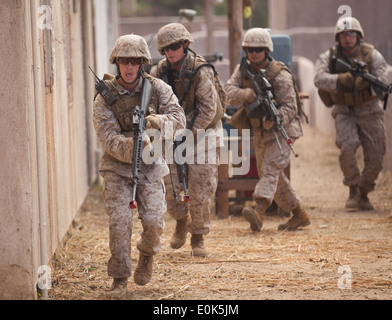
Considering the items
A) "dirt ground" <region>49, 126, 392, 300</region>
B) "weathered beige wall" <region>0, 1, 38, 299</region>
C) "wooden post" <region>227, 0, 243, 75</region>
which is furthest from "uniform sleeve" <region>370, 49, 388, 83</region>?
"weathered beige wall" <region>0, 1, 38, 299</region>

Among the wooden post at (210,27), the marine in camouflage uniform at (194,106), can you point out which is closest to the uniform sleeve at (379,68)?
the marine in camouflage uniform at (194,106)

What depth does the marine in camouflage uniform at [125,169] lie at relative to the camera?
18.0ft

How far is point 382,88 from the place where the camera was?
8617 millimetres

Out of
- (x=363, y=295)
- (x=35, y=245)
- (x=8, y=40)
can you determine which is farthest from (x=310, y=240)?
(x=8, y=40)

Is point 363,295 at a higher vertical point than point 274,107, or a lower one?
lower

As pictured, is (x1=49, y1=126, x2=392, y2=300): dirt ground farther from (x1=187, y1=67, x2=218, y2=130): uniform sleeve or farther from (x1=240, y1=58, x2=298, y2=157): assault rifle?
(x1=187, y1=67, x2=218, y2=130): uniform sleeve

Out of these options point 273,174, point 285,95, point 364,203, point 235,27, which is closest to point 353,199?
point 364,203

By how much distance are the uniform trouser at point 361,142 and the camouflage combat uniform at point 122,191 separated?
3.94 meters

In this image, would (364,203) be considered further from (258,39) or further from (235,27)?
(235,27)

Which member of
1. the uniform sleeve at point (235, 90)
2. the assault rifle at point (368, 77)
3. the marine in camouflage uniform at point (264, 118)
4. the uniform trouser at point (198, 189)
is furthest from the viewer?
the assault rifle at point (368, 77)

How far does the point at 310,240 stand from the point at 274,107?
4.51 ft

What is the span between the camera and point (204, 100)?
6789mm

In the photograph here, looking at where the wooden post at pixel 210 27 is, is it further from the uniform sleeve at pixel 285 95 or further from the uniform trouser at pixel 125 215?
the uniform trouser at pixel 125 215
